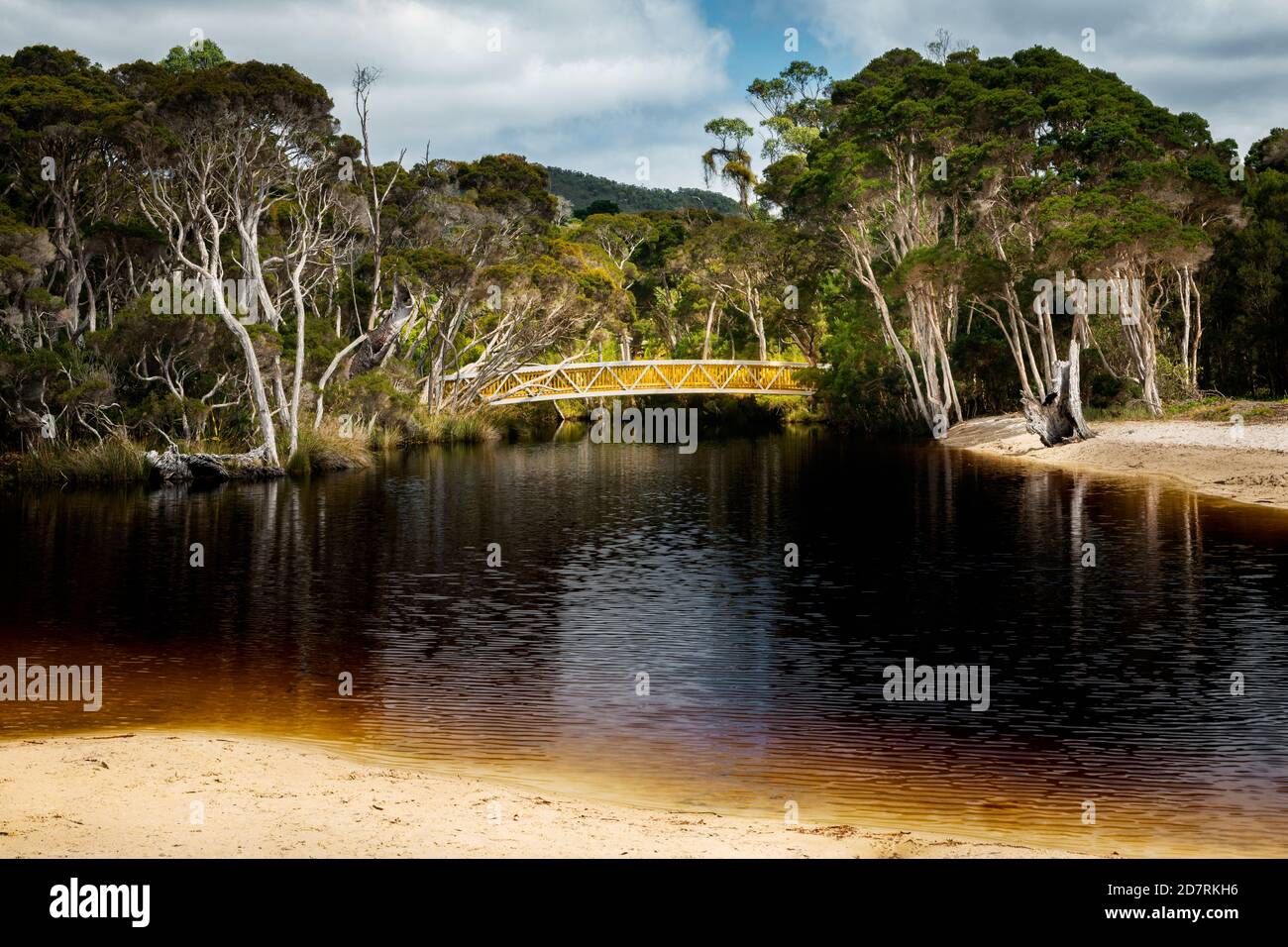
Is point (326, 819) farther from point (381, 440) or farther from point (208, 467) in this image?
point (381, 440)

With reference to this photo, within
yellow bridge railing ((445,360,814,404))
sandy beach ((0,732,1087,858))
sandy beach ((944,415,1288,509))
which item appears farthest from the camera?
yellow bridge railing ((445,360,814,404))

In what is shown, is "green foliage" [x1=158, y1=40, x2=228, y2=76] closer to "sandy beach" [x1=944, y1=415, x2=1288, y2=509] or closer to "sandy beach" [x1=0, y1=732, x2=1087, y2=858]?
"sandy beach" [x1=944, y1=415, x2=1288, y2=509]

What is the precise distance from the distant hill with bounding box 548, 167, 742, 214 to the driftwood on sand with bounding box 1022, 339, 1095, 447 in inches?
5473

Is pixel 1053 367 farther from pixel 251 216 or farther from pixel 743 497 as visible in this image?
pixel 251 216

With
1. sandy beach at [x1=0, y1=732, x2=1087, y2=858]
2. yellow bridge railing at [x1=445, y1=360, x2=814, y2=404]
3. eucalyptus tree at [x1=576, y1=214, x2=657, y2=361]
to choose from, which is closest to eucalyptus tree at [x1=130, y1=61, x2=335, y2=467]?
yellow bridge railing at [x1=445, y1=360, x2=814, y2=404]

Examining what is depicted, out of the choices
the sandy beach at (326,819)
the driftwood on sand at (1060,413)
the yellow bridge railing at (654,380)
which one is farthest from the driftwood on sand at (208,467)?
the sandy beach at (326,819)

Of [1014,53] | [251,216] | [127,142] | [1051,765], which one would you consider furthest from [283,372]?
[1051,765]

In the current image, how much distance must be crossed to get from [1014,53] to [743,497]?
28890mm

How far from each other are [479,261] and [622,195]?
444 feet

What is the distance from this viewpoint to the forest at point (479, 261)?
36375 millimetres

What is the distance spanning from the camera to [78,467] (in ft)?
118

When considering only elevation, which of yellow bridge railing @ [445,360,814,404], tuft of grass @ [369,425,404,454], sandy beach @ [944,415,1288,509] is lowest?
sandy beach @ [944,415,1288,509]

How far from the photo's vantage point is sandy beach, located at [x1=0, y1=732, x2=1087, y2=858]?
25.0ft

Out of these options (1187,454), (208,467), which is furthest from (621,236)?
(1187,454)
